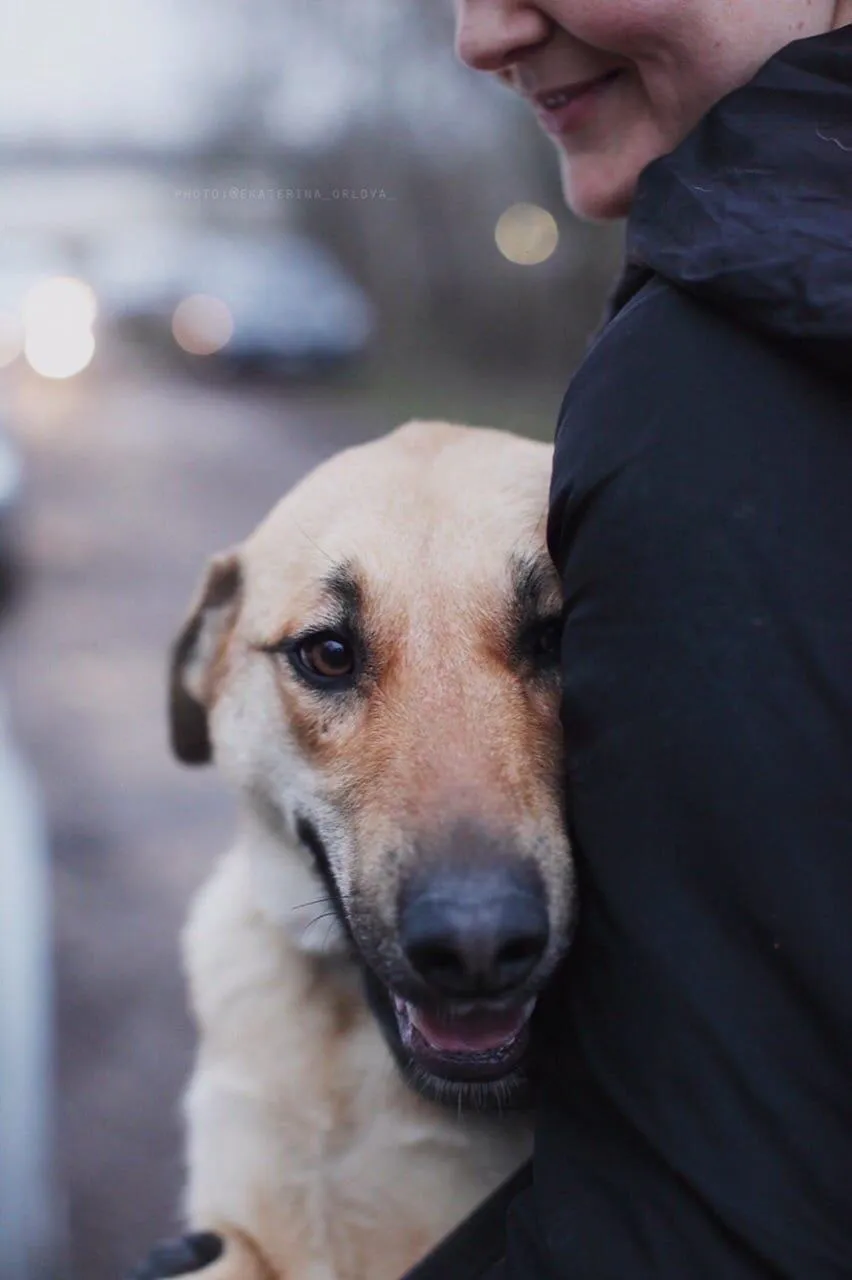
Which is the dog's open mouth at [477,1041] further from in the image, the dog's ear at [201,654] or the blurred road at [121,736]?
the blurred road at [121,736]

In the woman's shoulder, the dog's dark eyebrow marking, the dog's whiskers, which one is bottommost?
the dog's whiskers

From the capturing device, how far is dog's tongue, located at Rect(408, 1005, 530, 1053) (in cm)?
185

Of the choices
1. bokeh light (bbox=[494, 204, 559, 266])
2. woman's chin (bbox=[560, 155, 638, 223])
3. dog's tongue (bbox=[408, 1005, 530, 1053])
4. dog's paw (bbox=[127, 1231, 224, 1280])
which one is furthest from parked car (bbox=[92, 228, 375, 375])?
dog's tongue (bbox=[408, 1005, 530, 1053])

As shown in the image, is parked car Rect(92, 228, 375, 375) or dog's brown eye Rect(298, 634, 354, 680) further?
parked car Rect(92, 228, 375, 375)

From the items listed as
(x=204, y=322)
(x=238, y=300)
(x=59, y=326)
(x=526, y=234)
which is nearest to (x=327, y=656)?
(x=526, y=234)

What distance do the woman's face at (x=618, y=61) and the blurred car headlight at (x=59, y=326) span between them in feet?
59.2

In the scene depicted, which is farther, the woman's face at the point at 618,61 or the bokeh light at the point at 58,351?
the bokeh light at the point at 58,351

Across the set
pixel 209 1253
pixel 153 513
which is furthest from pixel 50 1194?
pixel 153 513

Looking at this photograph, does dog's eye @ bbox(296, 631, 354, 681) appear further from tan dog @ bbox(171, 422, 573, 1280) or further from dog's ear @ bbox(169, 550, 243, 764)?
dog's ear @ bbox(169, 550, 243, 764)

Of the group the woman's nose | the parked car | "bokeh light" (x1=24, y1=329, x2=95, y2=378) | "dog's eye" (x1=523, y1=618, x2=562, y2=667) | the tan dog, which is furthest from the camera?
the parked car

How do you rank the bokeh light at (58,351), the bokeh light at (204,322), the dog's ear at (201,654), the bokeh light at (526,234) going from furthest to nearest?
1. the bokeh light at (204,322)
2. the bokeh light at (58,351)
3. the bokeh light at (526,234)
4. the dog's ear at (201,654)

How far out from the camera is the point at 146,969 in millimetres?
5496

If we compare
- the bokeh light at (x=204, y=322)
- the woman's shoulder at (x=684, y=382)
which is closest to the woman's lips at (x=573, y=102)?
the woman's shoulder at (x=684, y=382)

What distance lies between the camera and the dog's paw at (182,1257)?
6.97ft
